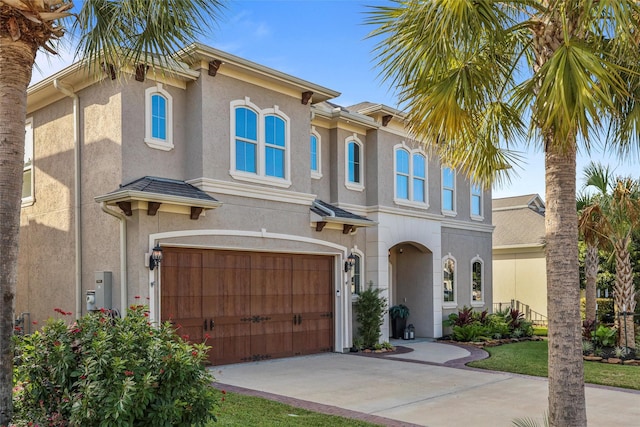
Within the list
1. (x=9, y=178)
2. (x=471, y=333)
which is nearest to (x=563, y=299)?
(x=9, y=178)

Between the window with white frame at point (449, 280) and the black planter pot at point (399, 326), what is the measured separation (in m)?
2.15

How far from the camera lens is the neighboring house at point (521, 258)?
27.2 meters

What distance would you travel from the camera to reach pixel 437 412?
9.21 metres

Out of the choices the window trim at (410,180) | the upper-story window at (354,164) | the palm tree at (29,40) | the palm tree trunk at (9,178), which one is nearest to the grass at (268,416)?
the palm tree trunk at (9,178)

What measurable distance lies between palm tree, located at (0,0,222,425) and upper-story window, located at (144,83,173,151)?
512 cm

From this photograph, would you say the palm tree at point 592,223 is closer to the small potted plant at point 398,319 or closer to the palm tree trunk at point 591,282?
the palm tree trunk at point 591,282

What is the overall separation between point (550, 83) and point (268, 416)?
5.85 metres

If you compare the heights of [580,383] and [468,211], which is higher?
[468,211]

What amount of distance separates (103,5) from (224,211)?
6.61 m

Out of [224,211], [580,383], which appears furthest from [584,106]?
[224,211]

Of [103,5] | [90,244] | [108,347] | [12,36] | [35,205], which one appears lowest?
[108,347]

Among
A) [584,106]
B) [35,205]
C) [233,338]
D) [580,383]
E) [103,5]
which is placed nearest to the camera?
[584,106]

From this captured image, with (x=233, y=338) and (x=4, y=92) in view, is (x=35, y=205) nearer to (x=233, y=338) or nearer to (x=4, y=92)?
(x=233, y=338)

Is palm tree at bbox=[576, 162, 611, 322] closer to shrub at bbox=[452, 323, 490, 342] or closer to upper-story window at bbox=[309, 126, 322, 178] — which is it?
shrub at bbox=[452, 323, 490, 342]
